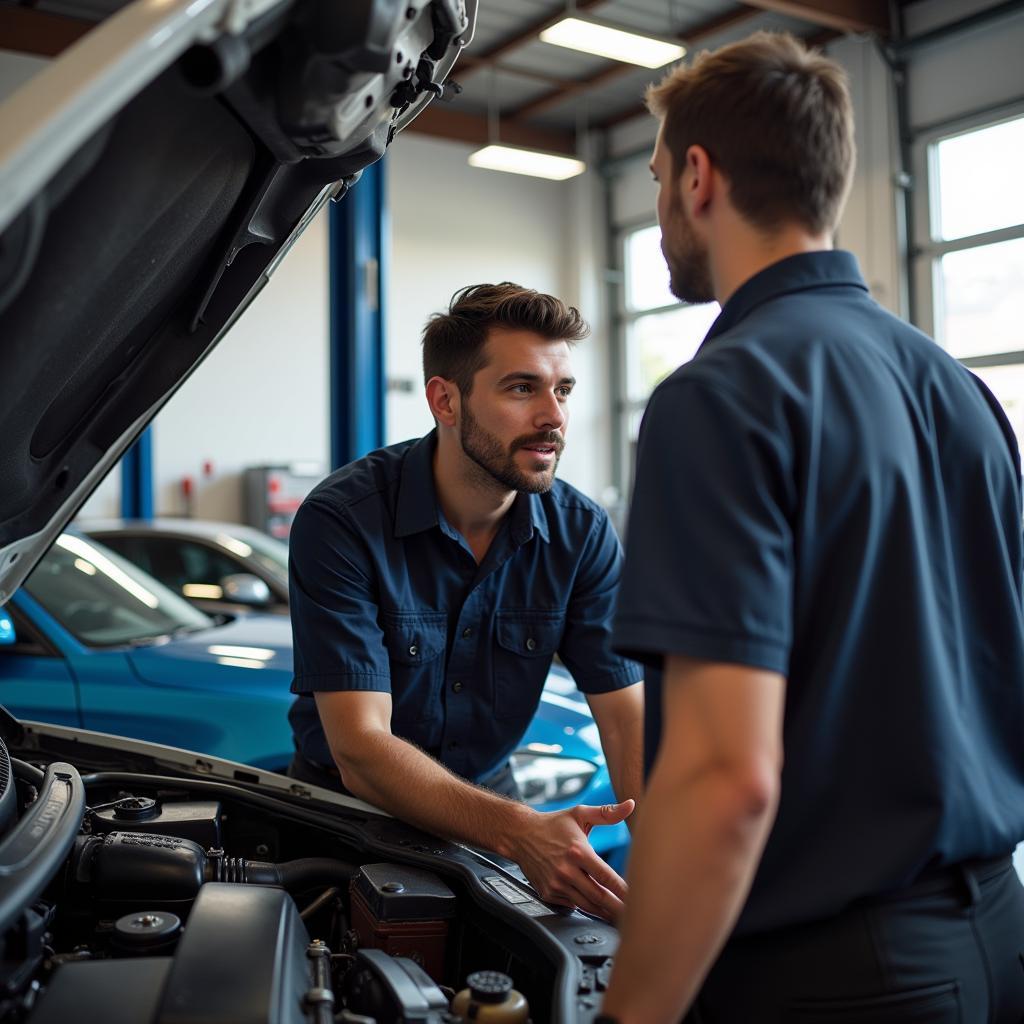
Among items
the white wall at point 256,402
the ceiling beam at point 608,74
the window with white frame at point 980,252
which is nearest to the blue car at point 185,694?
the window with white frame at point 980,252

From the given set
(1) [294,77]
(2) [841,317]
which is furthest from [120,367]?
(2) [841,317]

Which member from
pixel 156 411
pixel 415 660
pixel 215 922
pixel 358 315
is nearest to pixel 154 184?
pixel 156 411

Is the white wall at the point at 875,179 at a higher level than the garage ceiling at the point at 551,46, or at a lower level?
lower

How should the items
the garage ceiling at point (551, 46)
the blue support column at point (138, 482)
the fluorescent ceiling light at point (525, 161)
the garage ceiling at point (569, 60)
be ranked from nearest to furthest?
the blue support column at point (138, 482) → the garage ceiling at point (551, 46) → the garage ceiling at point (569, 60) → the fluorescent ceiling light at point (525, 161)

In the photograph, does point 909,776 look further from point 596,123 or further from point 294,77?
point 596,123

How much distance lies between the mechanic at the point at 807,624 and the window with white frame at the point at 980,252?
8.58 metres

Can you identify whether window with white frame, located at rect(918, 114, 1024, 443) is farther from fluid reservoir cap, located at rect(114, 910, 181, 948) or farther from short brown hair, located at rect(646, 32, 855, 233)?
fluid reservoir cap, located at rect(114, 910, 181, 948)

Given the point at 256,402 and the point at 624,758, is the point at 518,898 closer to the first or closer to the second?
the point at 624,758

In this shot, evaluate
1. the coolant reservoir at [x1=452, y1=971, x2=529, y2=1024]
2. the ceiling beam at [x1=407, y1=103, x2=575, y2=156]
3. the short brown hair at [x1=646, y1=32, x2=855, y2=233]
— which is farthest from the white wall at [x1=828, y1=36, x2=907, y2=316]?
the coolant reservoir at [x1=452, y1=971, x2=529, y2=1024]

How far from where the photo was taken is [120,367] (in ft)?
5.66

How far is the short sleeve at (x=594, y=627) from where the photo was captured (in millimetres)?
2293

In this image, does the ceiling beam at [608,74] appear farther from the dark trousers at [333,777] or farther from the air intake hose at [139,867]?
the air intake hose at [139,867]

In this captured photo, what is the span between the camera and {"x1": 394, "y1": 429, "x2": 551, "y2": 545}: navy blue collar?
2.21m

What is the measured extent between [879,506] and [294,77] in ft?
2.52
